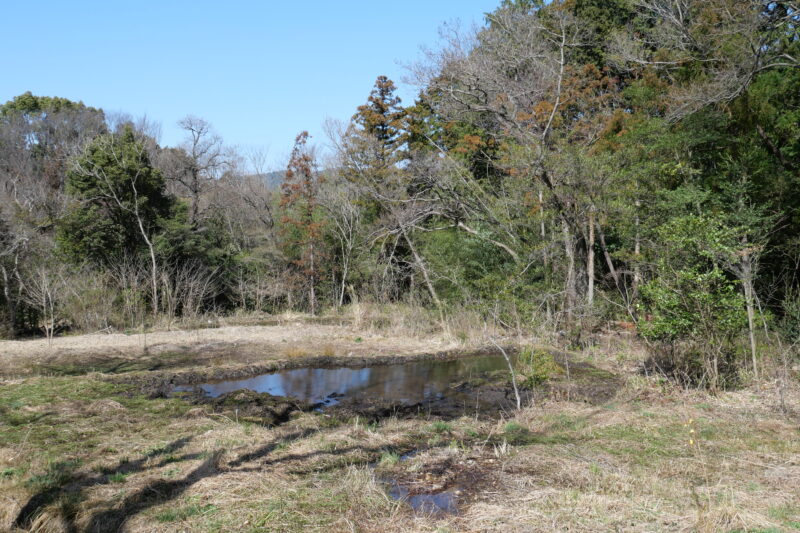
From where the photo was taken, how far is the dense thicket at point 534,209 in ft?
35.7

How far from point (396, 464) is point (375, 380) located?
273 inches

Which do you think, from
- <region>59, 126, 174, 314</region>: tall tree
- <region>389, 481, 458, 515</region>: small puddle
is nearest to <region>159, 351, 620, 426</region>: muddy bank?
<region>389, 481, 458, 515</region>: small puddle

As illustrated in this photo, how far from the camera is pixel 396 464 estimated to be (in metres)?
5.66

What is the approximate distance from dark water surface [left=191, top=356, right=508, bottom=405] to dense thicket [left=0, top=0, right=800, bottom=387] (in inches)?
85.1

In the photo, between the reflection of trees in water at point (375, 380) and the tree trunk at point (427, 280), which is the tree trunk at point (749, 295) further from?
the tree trunk at point (427, 280)

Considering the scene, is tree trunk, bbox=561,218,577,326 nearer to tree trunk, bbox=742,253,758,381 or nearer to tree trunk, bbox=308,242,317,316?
tree trunk, bbox=742,253,758,381

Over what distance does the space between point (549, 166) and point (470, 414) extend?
25.3 feet

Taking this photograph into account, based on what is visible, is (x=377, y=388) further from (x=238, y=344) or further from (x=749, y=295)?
(x=749, y=295)

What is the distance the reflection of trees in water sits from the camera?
11.2 metres

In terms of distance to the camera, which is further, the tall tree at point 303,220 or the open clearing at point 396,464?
the tall tree at point 303,220

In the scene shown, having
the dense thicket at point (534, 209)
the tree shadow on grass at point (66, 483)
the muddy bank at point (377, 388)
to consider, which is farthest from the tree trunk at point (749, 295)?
the tree shadow on grass at point (66, 483)

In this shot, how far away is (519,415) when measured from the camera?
824 cm

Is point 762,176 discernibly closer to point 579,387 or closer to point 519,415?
point 579,387

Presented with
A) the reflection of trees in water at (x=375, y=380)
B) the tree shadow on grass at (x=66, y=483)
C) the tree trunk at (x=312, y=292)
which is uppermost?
the tree trunk at (x=312, y=292)
